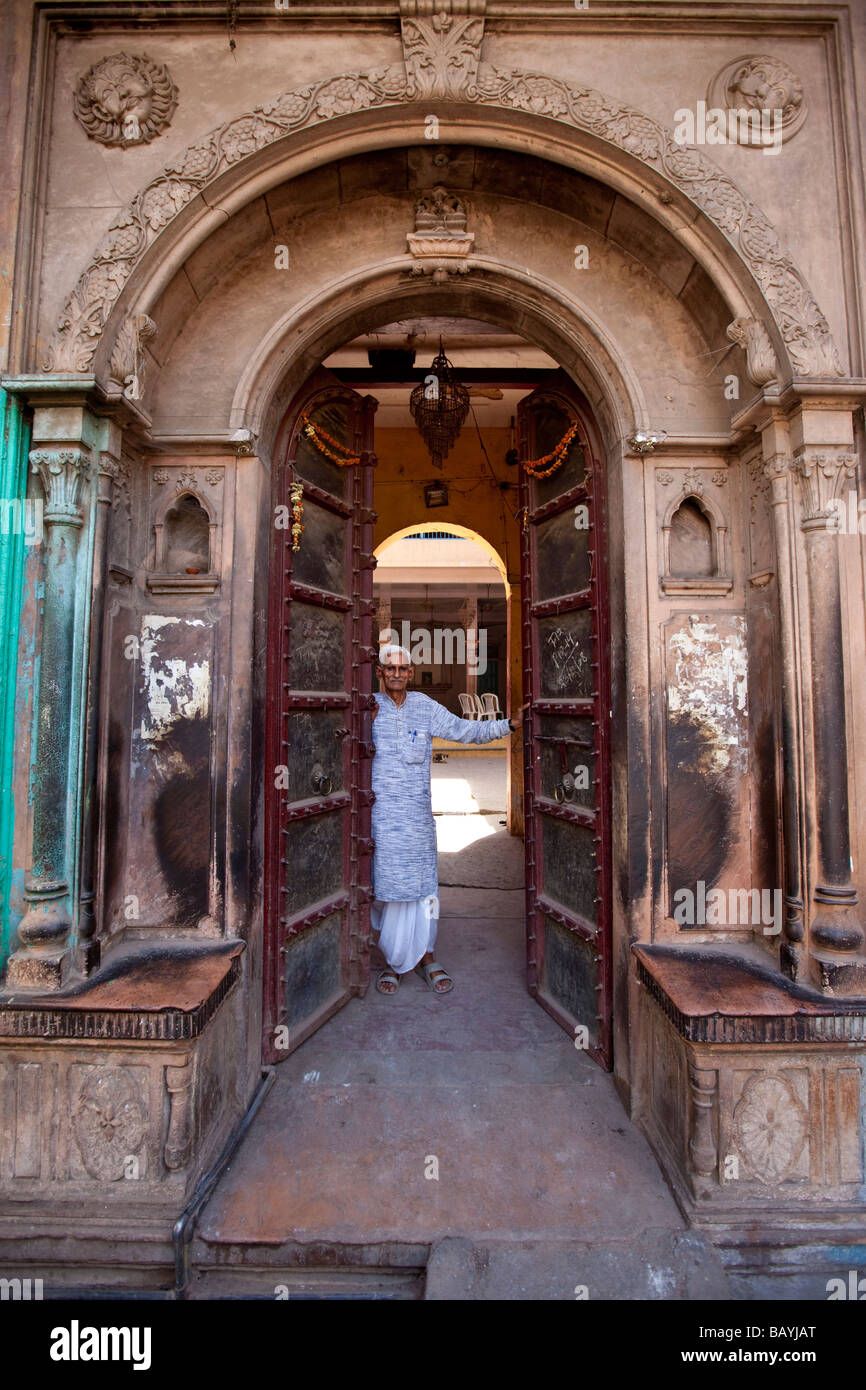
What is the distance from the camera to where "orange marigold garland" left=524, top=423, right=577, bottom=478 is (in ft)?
10.8

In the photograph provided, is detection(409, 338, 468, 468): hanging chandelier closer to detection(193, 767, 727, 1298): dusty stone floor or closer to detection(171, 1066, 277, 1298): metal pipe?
detection(193, 767, 727, 1298): dusty stone floor

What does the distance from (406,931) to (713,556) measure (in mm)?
2737

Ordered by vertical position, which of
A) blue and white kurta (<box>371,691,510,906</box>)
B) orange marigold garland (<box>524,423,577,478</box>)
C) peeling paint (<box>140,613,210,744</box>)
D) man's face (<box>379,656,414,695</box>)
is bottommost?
blue and white kurta (<box>371,691,510,906</box>)

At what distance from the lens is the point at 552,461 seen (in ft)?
11.4

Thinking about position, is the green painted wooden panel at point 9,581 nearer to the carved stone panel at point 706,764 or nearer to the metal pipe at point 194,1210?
the metal pipe at point 194,1210

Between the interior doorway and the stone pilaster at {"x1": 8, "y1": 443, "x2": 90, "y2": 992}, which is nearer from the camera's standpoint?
the stone pilaster at {"x1": 8, "y1": 443, "x2": 90, "y2": 992}

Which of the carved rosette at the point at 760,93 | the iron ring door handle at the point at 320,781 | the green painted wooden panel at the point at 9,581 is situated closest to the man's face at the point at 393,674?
the iron ring door handle at the point at 320,781

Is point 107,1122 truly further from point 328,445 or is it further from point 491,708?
point 491,708

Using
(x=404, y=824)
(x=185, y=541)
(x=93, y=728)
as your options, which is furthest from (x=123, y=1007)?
(x=185, y=541)

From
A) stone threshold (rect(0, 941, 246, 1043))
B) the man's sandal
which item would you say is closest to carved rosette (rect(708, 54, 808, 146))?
stone threshold (rect(0, 941, 246, 1043))

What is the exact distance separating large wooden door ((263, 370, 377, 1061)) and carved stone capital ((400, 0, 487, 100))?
1.28m

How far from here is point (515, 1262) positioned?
1964 mm

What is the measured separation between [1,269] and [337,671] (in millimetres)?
2251

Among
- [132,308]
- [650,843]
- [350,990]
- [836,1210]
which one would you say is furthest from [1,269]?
[836,1210]
